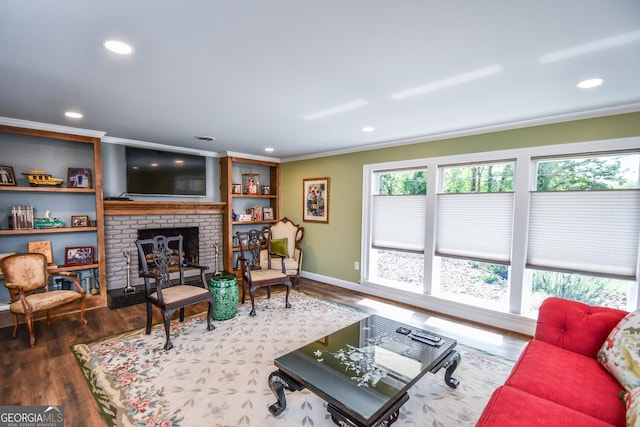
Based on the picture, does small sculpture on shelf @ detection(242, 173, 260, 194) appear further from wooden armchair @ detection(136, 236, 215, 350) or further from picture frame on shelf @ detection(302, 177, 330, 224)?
wooden armchair @ detection(136, 236, 215, 350)

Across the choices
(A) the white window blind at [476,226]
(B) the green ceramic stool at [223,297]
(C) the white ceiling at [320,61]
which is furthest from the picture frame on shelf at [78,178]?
(A) the white window blind at [476,226]

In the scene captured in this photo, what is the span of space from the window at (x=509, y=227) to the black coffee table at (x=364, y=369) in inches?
66.4

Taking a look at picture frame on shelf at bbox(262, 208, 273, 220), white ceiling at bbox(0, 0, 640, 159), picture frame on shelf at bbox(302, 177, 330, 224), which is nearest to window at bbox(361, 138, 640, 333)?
white ceiling at bbox(0, 0, 640, 159)

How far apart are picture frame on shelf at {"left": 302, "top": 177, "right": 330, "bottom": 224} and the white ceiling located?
6.60 feet

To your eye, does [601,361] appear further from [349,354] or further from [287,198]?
[287,198]

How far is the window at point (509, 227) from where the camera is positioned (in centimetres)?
279

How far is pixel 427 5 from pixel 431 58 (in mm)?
530

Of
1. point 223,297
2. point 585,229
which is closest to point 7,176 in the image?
point 223,297

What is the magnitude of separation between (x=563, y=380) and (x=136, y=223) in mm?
5140

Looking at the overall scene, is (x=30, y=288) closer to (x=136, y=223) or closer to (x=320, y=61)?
(x=136, y=223)

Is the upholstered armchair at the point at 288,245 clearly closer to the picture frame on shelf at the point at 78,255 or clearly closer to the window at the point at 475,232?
the window at the point at 475,232

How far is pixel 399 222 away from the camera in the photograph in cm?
434

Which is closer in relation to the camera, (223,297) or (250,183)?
(223,297)

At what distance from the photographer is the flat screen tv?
14.2 feet
